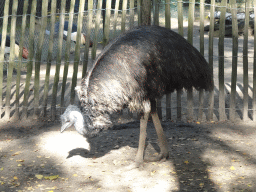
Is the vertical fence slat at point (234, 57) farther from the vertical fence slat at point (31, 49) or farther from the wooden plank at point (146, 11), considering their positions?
the vertical fence slat at point (31, 49)

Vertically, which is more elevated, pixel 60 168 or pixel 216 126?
pixel 216 126

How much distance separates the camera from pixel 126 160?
4.29 m

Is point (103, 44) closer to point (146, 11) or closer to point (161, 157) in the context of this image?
point (146, 11)

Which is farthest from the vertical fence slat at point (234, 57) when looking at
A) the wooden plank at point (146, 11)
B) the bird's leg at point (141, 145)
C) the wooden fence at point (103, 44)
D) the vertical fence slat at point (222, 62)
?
the bird's leg at point (141, 145)

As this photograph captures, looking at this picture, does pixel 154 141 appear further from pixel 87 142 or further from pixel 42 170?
pixel 42 170

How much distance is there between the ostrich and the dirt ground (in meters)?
0.35

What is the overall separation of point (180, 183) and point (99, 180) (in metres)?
0.88

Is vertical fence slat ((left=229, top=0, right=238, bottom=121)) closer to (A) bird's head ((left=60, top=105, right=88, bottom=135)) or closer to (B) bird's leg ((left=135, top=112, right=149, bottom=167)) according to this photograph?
(B) bird's leg ((left=135, top=112, right=149, bottom=167))

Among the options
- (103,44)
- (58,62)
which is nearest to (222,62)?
(103,44)

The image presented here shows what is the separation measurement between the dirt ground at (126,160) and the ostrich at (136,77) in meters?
0.35

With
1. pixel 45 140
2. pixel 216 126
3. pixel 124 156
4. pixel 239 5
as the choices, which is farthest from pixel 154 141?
pixel 239 5

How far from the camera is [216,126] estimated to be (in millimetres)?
5441

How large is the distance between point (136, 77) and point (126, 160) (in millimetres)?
Result: 1172

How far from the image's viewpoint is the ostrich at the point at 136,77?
3514 mm
